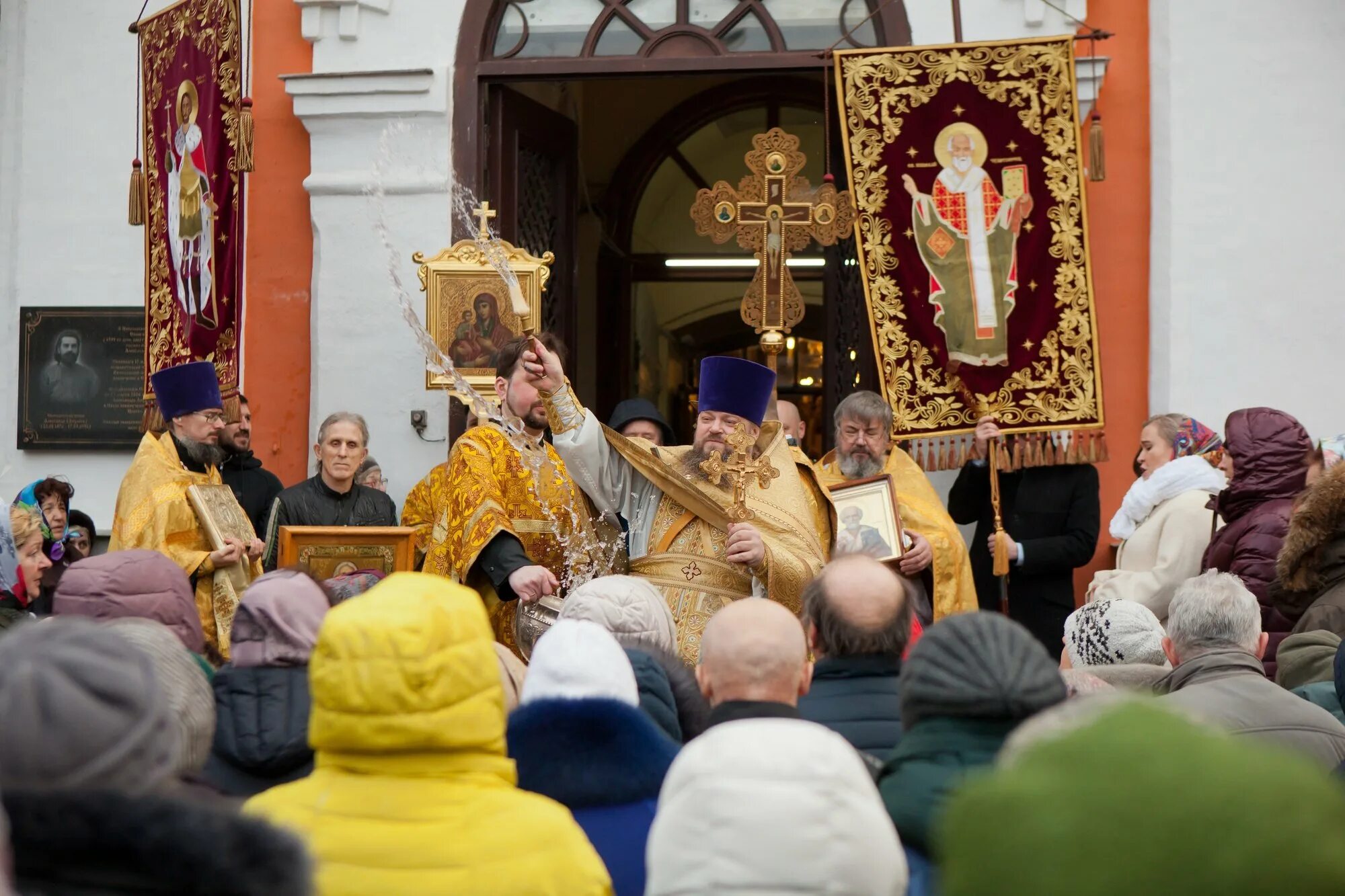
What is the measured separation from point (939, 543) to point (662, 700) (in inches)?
151

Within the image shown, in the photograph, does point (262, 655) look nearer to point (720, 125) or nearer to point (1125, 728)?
point (1125, 728)

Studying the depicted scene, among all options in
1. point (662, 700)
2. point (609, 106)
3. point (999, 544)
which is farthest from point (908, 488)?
point (609, 106)

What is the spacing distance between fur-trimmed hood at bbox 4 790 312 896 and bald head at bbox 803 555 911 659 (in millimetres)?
1848

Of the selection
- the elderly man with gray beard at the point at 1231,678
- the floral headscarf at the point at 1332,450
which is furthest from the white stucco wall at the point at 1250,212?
the elderly man with gray beard at the point at 1231,678

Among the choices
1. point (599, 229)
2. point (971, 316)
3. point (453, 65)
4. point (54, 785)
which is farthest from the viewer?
point (599, 229)

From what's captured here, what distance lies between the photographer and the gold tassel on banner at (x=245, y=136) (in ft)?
25.4

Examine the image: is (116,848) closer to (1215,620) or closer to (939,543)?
(1215,620)

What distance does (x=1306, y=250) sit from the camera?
7.88 m

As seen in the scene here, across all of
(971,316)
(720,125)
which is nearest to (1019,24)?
(971,316)

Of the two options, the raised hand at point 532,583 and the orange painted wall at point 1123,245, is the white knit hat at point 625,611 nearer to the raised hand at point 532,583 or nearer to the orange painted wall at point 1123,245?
the raised hand at point 532,583

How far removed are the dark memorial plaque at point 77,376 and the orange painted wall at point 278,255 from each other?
67cm

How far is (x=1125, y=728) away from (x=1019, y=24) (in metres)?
7.02

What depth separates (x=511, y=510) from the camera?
19.7 ft

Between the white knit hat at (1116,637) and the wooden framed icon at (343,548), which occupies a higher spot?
the wooden framed icon at (343,548)
